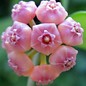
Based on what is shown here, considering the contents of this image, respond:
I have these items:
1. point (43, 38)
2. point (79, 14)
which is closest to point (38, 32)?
point (43, 38)

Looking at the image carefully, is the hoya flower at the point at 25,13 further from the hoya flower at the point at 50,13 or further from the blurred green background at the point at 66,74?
the blurred green background at the point at 66,74

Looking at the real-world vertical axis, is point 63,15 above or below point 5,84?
above

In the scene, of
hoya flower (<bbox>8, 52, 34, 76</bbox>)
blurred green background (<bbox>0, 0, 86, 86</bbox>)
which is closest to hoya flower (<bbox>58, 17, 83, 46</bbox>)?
hoya flower (<bbox>8, 52, 34, 76</bbox>)

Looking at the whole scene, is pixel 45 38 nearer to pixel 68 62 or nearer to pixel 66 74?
pixel 68 62

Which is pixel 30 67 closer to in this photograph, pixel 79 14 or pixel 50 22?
pixel 50 22

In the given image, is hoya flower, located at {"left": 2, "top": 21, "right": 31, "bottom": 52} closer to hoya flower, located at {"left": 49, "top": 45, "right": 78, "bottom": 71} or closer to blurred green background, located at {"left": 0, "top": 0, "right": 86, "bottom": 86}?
hoya flower, located at {"left": 49, "top": 45, "right": 78, "bottom": 71}

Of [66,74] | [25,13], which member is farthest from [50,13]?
[66,74]
